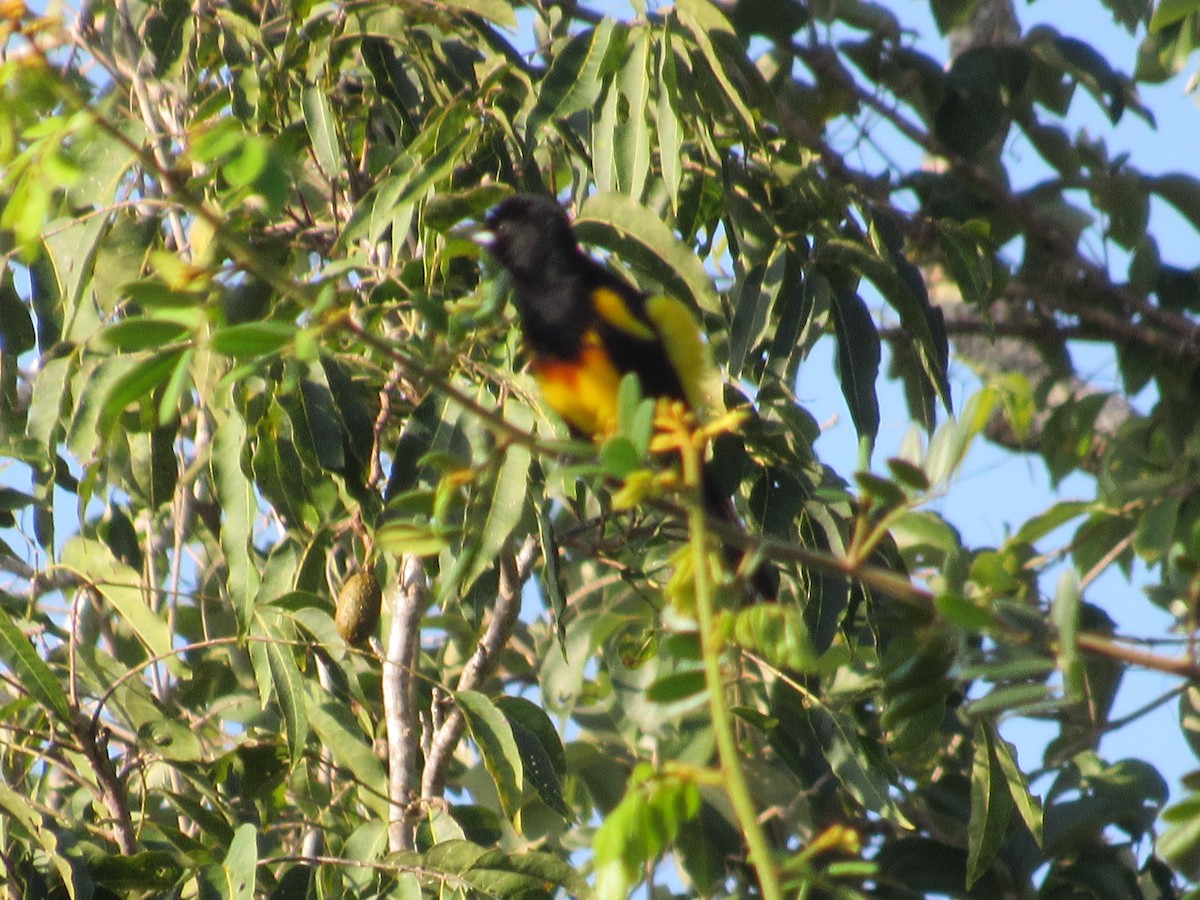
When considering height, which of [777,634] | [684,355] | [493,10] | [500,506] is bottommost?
[777,634]

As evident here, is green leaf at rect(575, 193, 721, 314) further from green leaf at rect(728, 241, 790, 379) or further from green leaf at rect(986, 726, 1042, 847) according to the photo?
green leaf at rect(986, 726, 1042, 847)

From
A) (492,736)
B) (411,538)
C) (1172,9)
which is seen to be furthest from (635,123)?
(411,538)

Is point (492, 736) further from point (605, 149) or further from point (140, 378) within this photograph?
point (140, 378)

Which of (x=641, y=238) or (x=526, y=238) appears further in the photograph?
(x=526, y=238)

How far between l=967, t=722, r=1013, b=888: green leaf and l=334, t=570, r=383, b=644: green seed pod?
114cm

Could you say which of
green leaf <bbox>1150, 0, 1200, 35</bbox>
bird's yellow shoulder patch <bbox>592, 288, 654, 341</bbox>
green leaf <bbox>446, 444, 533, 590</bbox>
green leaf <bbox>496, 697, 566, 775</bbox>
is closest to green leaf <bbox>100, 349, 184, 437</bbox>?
green leaf <bbox>446, 444, 533, 590</bbox>

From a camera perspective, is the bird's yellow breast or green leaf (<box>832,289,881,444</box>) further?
the bird's yellow breast

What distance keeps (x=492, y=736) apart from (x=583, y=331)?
118cm

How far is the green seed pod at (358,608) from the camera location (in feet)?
9.46

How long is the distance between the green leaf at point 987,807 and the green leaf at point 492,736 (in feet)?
2.62

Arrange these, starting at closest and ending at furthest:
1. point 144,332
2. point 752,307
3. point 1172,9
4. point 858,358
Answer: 1. point 144,332
2. point 1172,9
3. point 752,307
4. point 858,358

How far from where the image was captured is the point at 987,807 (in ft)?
8.66

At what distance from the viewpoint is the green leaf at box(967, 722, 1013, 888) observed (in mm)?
2643

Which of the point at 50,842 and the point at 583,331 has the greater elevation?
the point at 583,331
